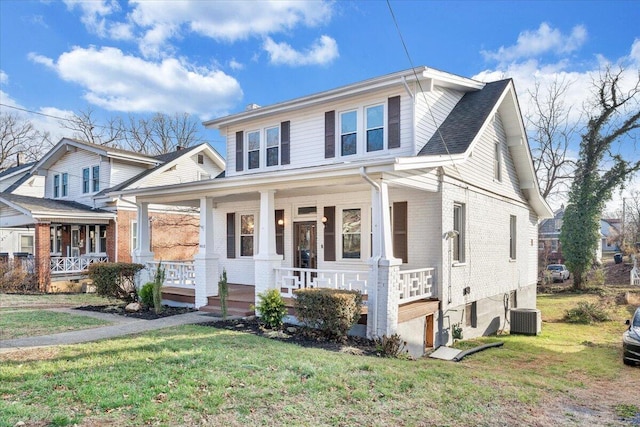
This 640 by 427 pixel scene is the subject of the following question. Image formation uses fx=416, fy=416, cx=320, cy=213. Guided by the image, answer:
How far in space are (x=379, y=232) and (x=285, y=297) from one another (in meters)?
3.23

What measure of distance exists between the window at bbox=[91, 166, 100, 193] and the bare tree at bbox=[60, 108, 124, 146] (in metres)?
14.7

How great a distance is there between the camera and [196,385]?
4805mm

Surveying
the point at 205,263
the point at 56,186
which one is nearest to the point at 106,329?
the point at 205,263

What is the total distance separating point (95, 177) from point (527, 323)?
19903 millimetres

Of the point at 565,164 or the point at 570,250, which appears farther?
the point at 565,164

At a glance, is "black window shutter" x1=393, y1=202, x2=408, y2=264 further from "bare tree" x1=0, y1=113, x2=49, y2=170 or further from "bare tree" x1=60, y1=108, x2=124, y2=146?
"bare tree" x1=0, y1=113, x2=49, y2=170

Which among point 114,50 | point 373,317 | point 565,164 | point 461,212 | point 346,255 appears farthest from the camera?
point 565,164

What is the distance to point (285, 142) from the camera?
13.0 m

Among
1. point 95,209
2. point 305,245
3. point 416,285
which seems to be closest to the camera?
point 416,285

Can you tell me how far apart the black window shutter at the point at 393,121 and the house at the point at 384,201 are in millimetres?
28

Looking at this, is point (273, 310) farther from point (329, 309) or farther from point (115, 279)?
point (115, 279)

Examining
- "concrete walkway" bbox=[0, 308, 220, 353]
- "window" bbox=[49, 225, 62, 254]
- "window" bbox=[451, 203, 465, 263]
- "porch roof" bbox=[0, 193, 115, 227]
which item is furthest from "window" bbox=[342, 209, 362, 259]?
"window" bbox=[49, 225, 62, 254]

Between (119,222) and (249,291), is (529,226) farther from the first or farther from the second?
(119,222)

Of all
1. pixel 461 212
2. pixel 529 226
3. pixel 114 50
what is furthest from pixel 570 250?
pixel 114 50
